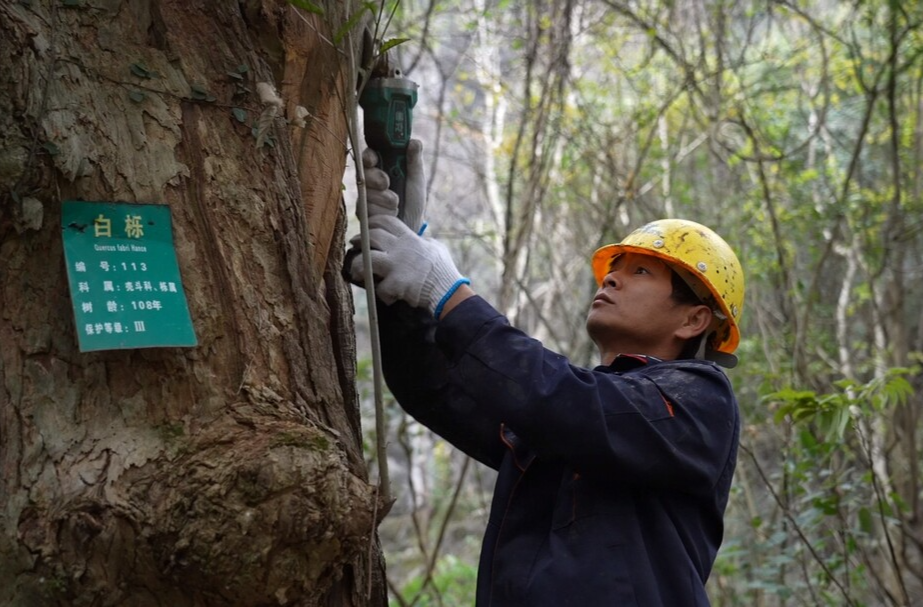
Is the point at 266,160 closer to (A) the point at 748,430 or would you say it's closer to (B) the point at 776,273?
(A) the point at 748,430

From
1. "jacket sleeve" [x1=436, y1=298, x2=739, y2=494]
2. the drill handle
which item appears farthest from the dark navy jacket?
the drill handle

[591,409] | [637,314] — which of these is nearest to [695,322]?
[637,314]

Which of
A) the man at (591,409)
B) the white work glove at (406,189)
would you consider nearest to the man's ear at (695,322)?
the man at (591,409)

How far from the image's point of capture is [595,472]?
5.57ft

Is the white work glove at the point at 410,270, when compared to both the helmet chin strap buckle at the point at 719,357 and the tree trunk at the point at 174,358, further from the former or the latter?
the helmet chin strap buckle at the point at 719,357

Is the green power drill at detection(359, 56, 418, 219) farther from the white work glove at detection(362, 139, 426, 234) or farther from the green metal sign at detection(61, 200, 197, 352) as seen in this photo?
the green metal sign at detection(61, 200, 197, 352)

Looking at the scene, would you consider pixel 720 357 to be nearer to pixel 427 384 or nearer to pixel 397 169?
pixel 427 384

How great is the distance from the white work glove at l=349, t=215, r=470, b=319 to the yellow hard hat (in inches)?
21.5

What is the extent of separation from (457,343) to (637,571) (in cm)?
57

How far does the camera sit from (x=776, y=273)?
6238 millimetres

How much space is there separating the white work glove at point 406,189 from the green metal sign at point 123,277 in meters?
0.61

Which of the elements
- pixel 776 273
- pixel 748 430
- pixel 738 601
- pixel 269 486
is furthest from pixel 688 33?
pixel 269 486

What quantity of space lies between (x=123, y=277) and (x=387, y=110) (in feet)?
2.59

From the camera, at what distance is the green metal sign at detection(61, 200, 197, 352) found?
135 centimetres
